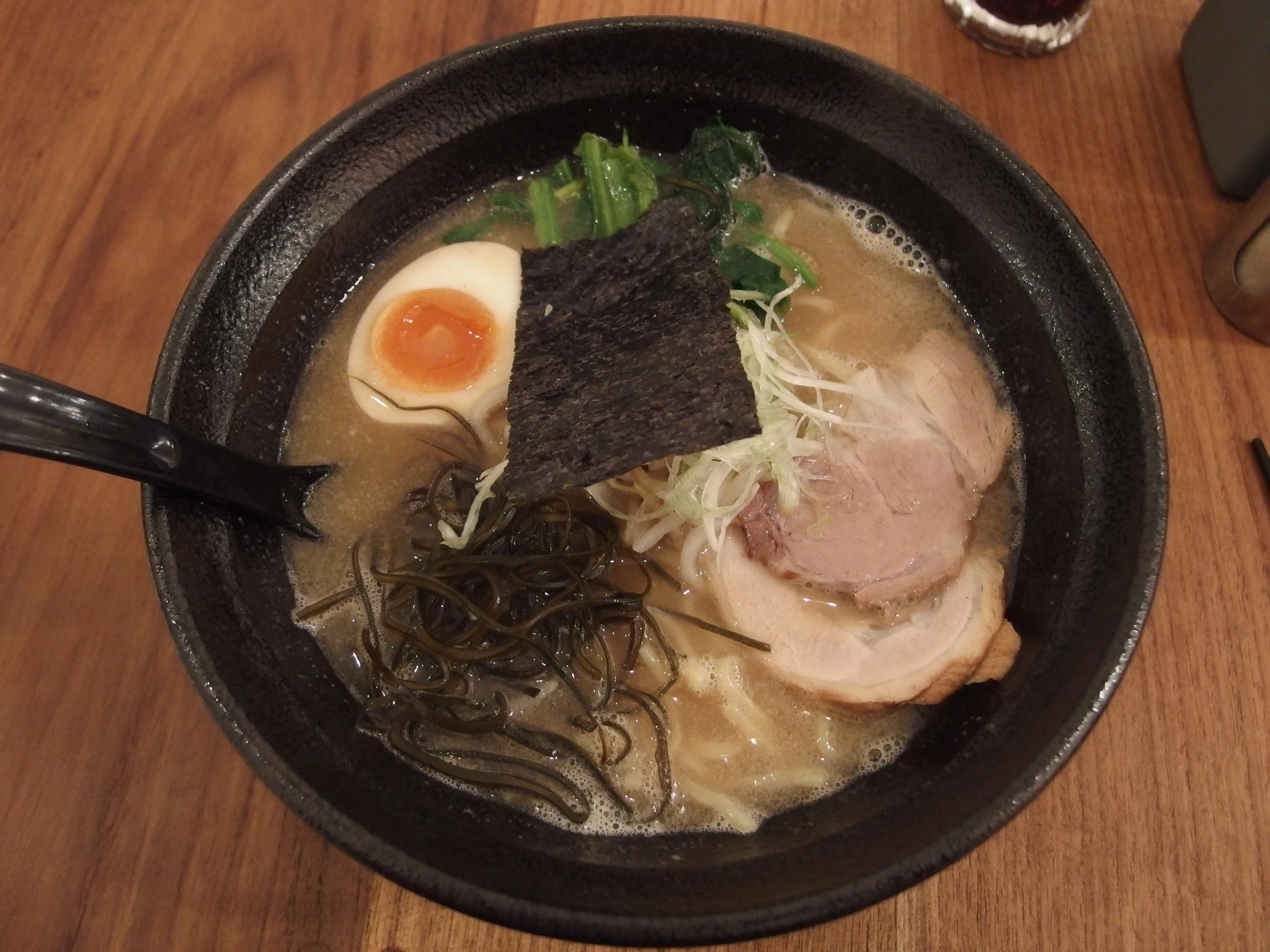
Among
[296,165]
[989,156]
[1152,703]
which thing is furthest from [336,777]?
[989,156]

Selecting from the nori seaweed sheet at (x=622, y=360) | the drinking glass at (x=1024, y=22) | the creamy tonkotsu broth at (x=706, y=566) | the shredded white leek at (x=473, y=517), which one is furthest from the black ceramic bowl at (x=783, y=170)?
the drinking glass at (x=1024, y=22)

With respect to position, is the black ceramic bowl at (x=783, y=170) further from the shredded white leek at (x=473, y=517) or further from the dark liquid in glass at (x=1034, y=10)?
the dark liquid in glass at (x=1034, y=10)

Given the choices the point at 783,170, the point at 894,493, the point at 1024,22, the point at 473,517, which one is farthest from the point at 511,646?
the point at 1024,22

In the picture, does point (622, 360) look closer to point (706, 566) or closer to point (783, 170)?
point (706, 566)

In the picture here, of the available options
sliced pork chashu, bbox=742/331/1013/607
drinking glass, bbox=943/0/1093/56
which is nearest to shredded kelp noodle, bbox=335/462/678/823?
sliced pork chashu, bbox=742/331/1013/607

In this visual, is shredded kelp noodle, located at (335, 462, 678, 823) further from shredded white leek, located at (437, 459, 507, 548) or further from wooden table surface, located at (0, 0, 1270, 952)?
wooden table surface, located at (0, 0, 1270, 952)

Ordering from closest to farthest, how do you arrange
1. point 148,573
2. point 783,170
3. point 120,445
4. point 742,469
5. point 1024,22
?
1. point 120,445
2. point 742,469
3. point 148,573
4. point 783,170
5. point 1024,22

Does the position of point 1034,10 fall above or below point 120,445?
below
